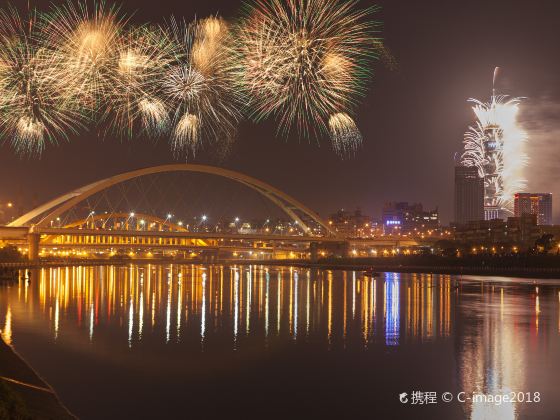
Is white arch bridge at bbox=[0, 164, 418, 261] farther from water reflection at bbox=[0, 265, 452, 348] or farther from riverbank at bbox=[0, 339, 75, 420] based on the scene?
riverbank at bbox=[0, 339, 75, 420]

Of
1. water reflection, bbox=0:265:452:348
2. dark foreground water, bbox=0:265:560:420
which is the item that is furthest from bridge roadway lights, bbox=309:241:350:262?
dark foreground water, bbox=0:265:560:420

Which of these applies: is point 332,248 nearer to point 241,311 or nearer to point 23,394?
point 241,311

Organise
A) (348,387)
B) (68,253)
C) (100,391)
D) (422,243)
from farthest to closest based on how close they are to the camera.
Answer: (68,253), (422,243), (348,387), (100,391)

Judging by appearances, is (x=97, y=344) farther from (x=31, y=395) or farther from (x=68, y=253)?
(x=68, y=253)

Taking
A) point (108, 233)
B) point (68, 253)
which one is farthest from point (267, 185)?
point (68, 253)

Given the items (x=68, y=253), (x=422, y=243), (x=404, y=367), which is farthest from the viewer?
(x=68, y=253)

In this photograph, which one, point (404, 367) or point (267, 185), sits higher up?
point (267, 185)

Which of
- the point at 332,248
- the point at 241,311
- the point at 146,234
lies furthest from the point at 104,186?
the point at 241,311
